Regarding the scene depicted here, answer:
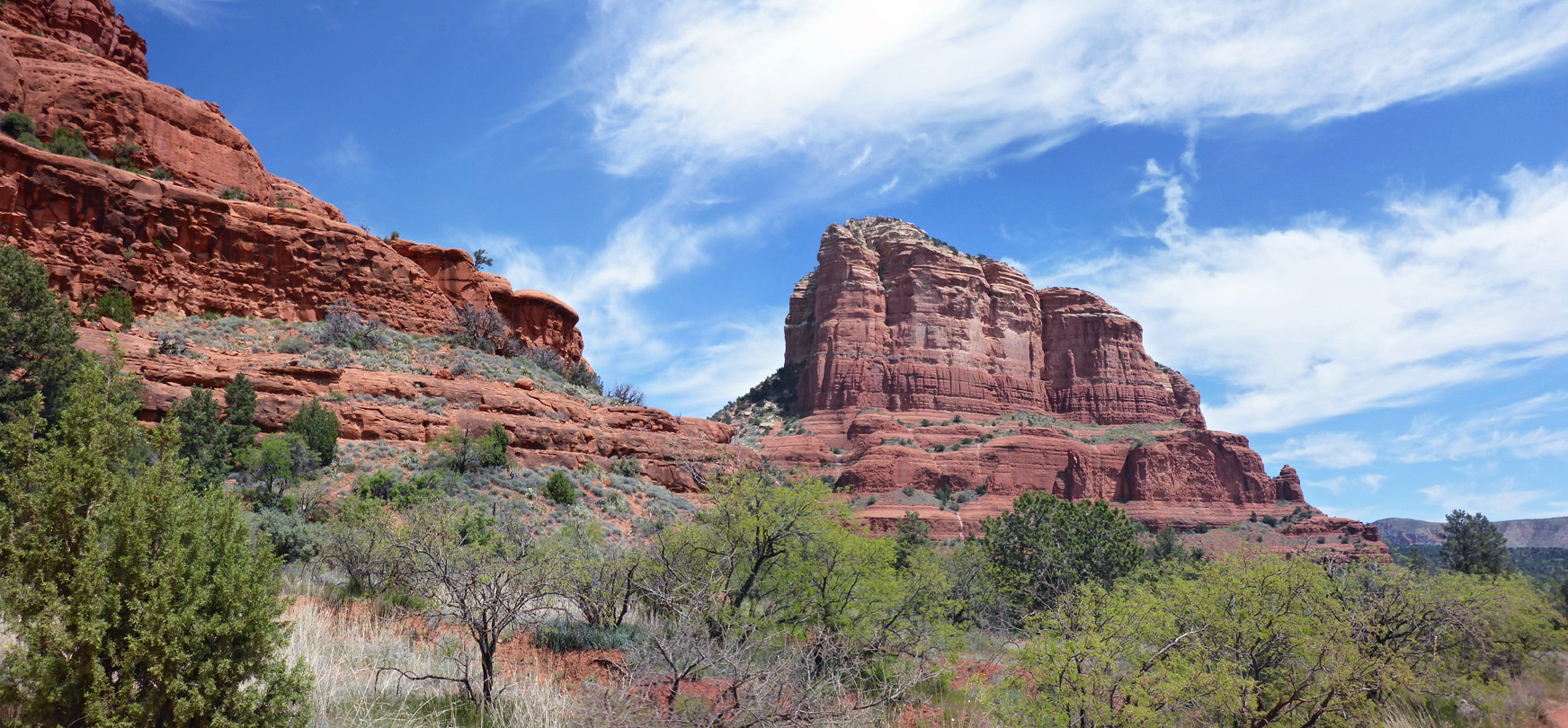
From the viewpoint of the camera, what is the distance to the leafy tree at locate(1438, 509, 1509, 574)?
1233 inches

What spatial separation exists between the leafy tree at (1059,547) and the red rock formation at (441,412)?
13013 mm

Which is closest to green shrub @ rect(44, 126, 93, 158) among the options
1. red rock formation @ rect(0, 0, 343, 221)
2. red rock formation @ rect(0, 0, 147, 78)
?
red rock formation @ rect(0, 0, 343, 221)

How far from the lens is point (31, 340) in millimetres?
18625

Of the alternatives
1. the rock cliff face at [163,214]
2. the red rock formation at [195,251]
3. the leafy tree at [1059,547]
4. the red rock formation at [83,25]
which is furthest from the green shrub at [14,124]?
the leafy tree at [1059,547]

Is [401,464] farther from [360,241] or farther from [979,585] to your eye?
[979,585]

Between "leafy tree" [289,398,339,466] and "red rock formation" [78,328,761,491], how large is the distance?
91cm

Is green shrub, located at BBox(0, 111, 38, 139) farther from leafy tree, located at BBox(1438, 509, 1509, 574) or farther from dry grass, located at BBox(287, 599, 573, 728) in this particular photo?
leafy tree, located at BBox(1438, 509, 1509, 574)

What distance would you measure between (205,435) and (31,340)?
14.7ft

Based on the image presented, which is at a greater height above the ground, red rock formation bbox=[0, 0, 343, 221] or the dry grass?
red rock formation bbox=[0, 0, 343, 221]

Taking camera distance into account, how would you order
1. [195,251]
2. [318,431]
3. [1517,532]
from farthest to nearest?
[1517,532] → [195,251] → [318,431]

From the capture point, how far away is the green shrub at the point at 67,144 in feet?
96.1

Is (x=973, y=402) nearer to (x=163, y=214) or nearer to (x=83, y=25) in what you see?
(x=163, y=214)

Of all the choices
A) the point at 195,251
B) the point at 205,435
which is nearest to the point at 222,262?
the point at 195,251

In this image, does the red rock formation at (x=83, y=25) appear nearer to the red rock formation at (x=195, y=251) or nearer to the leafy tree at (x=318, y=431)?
the red rock formation at (x=195, y=251)
